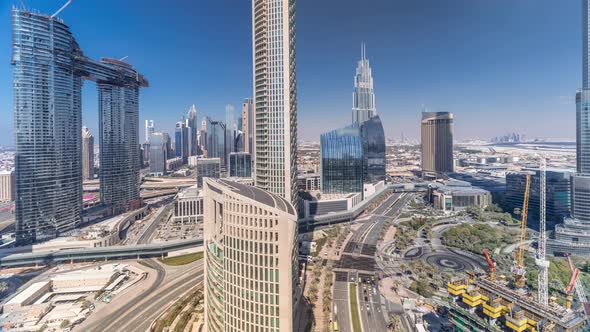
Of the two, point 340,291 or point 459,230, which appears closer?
point 340,291

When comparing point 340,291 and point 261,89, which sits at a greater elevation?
point 261,89

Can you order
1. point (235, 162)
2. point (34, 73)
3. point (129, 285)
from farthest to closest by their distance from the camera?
point (235, 162) → point (34, 73) → point (129, 285)

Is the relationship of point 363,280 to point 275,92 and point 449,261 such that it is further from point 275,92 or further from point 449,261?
point 275,92

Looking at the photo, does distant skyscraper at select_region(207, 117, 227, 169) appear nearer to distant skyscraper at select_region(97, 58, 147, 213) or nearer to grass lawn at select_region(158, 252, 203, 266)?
distant skyscraper at select_region(97, 58, 147, 213)

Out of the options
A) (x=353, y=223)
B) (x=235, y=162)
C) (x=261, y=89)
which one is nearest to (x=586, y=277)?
(x=353, y=223)

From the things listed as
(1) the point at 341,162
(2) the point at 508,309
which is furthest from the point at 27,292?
(1) the point at 341,162

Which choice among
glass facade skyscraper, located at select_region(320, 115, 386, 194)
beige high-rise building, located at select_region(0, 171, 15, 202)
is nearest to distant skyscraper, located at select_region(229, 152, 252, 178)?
glass facade skyscraper, located at select_region(320, 115, 386, 194)

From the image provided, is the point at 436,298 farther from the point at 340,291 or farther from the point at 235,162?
the point at 235,162
